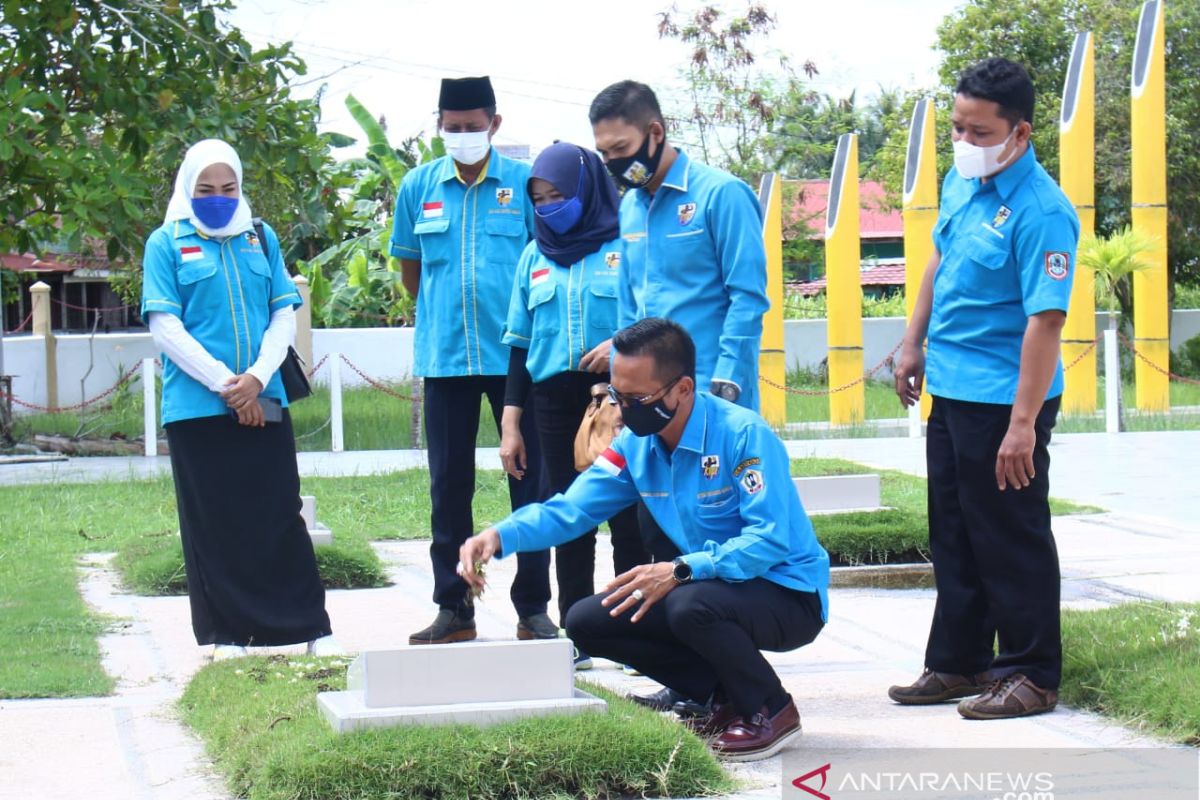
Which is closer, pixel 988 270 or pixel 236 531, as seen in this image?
pixel 988 270

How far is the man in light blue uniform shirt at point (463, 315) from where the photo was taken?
19.5ft

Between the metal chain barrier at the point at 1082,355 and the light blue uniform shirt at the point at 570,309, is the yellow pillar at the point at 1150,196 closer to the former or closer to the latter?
the metal chain barrier at the point at 1082,355

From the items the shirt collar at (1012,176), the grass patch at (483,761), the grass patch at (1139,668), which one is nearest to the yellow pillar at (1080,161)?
the grass patch at (1139,668)

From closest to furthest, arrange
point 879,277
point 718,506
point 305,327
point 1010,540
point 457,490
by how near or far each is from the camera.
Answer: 1. point 718,506
2. point 1010,540
3. point 457,490
4. point 305,327
5. point 879,277

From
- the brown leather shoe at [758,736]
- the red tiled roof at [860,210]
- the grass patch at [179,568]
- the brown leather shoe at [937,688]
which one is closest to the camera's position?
the brown leather shoe at [758,736]

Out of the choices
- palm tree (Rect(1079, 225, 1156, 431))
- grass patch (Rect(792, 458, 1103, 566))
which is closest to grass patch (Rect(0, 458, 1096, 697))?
grass patch (Rect(792, 458, 1103, 566))

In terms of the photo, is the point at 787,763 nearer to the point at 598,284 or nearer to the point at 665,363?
the point at 665,363

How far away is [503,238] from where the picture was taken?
600 cm

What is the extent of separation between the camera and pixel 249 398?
5520 millimetres

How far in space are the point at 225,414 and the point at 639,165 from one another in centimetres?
176

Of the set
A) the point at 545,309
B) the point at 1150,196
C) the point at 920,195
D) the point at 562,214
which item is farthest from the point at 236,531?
the point at 1150,196

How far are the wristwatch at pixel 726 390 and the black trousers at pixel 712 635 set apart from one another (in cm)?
65

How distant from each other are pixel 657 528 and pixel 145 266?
7.11 ft

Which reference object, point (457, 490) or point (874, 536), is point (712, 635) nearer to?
point (457, 490)
